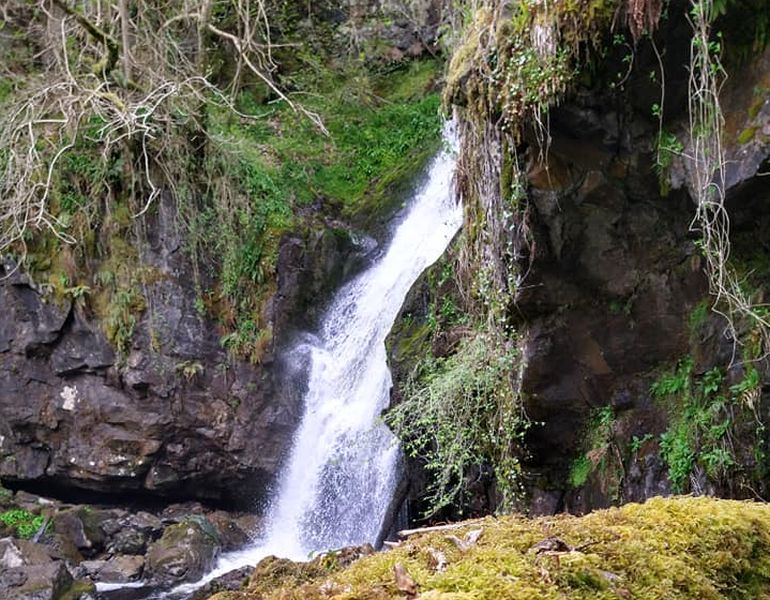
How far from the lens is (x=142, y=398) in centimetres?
1000

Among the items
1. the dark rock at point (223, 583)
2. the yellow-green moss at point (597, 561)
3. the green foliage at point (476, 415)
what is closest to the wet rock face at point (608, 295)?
the green foliage at point (476, 415)

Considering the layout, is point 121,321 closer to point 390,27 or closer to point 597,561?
point 390,27

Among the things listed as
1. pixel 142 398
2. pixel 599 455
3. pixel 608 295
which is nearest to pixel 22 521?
pixel 142 398

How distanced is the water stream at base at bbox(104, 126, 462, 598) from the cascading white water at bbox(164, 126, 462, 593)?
0.01 m

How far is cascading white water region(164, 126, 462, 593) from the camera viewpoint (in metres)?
8.62

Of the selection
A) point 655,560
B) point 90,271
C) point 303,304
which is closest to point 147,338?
point 90,271

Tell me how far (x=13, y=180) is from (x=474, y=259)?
6.79 m

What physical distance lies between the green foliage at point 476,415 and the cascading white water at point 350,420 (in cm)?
227

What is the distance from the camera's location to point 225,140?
10773mm

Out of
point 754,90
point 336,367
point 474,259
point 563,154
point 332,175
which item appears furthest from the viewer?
point 332,175

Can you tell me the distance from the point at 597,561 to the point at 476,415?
4.83m

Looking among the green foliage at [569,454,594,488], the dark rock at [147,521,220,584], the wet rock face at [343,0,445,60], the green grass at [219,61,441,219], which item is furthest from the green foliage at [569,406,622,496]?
the wet rock face at [343,0,445,60]

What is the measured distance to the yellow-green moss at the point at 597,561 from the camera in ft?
3.76

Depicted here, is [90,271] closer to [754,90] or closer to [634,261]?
[634,261]
